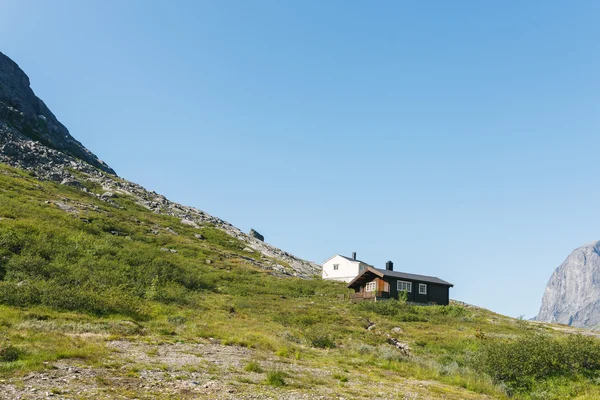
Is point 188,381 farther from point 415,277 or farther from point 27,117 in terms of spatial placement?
A: point 27,117

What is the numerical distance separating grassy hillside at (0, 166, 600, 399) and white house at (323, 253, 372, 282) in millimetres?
32223

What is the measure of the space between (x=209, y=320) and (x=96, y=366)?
698 inches

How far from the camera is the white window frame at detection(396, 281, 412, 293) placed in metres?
65.6

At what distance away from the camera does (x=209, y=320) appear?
32.9 metres

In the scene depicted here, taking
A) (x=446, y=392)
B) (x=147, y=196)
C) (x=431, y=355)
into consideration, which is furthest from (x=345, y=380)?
(x=147, y=196)

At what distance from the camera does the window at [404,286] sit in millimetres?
65644

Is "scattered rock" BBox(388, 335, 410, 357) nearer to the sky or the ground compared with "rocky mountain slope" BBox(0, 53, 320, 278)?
nearer to the ground

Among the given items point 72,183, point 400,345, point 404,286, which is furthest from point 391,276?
point 72,183

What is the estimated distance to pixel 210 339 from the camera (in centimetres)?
2605

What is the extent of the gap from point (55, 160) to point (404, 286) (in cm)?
9654

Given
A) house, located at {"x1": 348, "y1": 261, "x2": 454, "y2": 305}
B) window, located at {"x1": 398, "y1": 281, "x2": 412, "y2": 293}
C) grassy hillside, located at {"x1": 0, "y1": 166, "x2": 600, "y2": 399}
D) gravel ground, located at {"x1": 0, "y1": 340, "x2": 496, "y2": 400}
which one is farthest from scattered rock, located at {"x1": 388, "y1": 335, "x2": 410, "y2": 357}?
window, located at {"x1": 398, "y1": 281, "x2": 412, "y2": 293}

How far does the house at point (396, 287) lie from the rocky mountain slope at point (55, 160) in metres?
17.6

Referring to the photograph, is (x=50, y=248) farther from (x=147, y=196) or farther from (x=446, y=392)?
Answer: (x=147, y=196)

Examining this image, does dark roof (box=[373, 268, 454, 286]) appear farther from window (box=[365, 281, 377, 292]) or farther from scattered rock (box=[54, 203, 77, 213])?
scattered rock (box=[54, 203, 77, 213])
